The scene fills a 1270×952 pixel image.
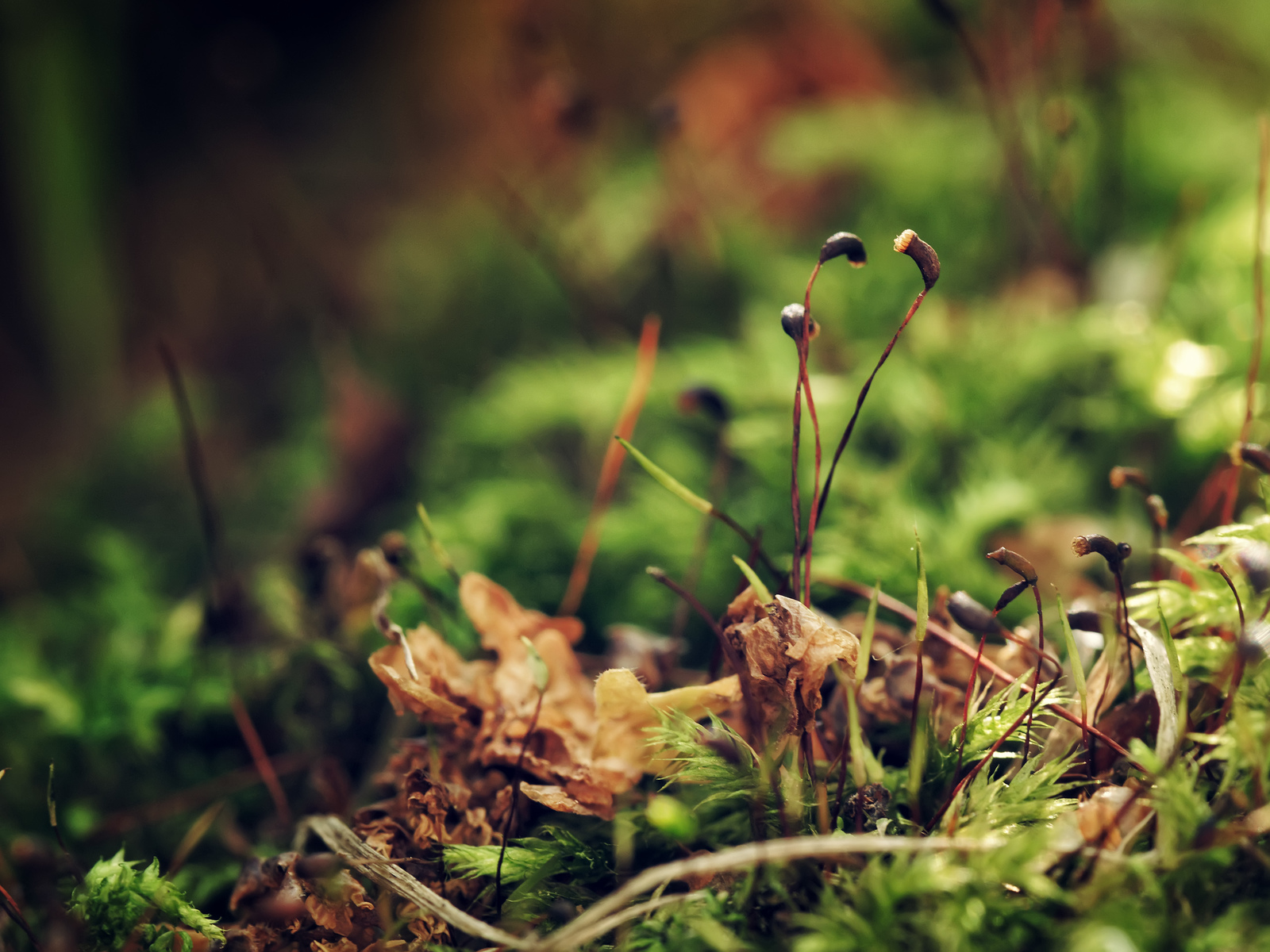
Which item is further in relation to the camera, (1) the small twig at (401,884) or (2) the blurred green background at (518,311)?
(2) the blurred green background at (518,311)

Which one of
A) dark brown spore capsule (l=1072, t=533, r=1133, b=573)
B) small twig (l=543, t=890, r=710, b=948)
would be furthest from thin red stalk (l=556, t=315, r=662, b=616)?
dark brown spore capsule (l=1072, t=533, r=1133, b=573)

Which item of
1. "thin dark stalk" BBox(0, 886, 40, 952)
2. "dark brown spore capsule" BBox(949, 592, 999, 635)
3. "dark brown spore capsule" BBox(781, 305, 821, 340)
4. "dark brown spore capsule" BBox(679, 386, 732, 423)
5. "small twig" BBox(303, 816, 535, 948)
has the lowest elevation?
"thin dark stalk" BBox(0, 886, 40, 952)

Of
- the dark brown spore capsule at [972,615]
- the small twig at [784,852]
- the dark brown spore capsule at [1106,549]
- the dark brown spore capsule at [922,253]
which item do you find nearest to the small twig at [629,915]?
the small twig at [784,852]

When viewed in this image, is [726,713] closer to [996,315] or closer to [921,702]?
[921,702]

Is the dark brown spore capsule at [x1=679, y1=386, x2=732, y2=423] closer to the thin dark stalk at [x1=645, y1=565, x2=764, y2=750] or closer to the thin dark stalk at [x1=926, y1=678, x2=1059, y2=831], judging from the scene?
the thin dark stalk at [x1=645, y1=565, x2=764, y2=750]

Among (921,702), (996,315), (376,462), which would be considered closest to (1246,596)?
(921,702)

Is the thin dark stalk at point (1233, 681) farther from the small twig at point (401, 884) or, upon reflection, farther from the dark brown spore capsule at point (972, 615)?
→ the small twig at point (401, 884)
